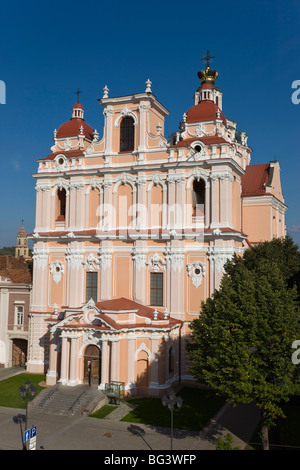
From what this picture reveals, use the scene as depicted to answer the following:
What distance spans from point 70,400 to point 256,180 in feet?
78.1

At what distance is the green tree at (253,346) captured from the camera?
18.7m

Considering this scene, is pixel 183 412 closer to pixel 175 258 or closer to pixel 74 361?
pixel 74 361

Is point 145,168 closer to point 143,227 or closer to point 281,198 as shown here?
point 143,227

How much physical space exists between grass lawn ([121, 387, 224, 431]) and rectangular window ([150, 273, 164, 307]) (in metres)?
6.67

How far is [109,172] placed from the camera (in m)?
34.2

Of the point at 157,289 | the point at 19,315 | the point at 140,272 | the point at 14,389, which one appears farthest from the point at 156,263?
the point at 19,315

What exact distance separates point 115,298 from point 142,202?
24.3ft

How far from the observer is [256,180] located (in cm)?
3928

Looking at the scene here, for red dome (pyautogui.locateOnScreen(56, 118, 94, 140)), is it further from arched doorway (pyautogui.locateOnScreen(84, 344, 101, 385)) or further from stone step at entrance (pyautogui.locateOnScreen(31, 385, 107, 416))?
stone step at entrance (pyautogui.locateOnScreen(31, 385, 107, 416))

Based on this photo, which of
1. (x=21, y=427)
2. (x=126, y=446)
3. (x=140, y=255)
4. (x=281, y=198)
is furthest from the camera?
(x=281, y=198)

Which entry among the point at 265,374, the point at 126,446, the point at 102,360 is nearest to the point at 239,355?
the point at 265,374

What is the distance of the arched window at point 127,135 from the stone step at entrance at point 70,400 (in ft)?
57.8

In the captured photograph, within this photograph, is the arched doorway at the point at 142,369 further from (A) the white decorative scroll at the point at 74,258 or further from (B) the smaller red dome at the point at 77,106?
(B) the smaller red dome at the point at 77,106

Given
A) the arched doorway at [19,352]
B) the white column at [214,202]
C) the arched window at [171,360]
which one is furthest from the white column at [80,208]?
the arched window at [171,360]
